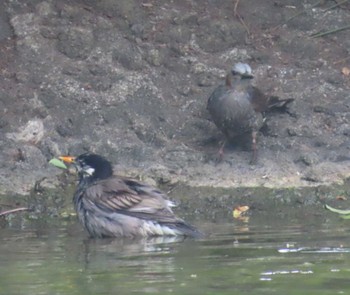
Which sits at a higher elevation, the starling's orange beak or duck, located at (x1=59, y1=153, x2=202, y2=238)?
the starling's orange beak

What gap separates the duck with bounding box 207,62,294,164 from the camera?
54.9 ft

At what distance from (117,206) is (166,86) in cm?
376

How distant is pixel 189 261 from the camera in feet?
36.0

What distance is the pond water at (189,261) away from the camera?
9.41 meters

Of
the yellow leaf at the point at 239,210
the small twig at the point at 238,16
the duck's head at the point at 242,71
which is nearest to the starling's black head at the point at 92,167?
the yellow leaf at the point at 239,210

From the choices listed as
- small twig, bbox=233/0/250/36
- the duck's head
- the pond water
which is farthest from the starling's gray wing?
small twig, bbox=233/0/250/36

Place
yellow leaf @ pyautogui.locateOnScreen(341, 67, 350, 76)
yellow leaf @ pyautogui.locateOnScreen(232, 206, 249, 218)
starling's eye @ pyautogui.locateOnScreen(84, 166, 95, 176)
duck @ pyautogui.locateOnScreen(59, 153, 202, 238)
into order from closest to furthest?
duck @ pyautogui.locateOnScreen(59, 153, 202, 238), starling's eye @ pyautogui.locateOnScreen(84, 166, 95, 176), yellow leaf @ pyautogui.locateOnScreen(232, 206, 249, 218), yellow leaf @ pyautogui.locateOnScreen(341, 67, 350, 76)

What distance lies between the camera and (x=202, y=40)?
60.9 ft

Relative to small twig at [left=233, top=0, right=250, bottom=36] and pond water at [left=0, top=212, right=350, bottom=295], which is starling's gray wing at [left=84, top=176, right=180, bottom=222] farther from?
small twig at [left=233, top=0, right=250, bottom=36]

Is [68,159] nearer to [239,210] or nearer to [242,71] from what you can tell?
[239,210]

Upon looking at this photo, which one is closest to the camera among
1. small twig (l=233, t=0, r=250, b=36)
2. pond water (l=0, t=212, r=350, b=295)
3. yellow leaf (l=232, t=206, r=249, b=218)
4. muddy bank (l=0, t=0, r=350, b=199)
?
pond water (l=0, t=212, r=350, b=295)

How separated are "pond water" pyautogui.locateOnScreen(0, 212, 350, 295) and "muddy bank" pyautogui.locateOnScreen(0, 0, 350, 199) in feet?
5.95

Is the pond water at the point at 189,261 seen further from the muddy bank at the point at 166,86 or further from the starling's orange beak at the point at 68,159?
the muddy bank at the point at 166,86

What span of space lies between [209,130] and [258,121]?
776 millimetres
